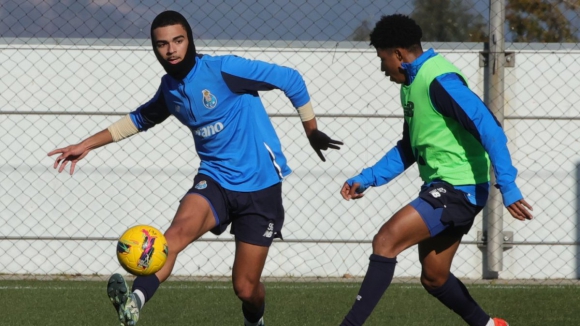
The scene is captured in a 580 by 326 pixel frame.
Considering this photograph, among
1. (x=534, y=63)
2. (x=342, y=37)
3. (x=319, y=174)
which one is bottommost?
(x=319, y=174)

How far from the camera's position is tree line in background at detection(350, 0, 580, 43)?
911 centimetres

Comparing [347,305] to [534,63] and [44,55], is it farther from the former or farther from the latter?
[44,55]

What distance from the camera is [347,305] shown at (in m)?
7.07

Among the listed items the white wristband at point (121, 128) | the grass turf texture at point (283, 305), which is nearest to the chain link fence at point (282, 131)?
the grass turf texture at point (283, 305)

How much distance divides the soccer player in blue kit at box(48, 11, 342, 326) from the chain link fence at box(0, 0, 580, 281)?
373 cm

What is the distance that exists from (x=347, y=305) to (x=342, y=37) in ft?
10.2

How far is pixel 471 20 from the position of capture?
9.11 metres

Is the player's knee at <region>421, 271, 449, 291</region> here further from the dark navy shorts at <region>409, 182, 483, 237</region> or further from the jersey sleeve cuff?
the jersey sleeve cuff

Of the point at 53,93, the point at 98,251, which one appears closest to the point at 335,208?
the point at 98,251

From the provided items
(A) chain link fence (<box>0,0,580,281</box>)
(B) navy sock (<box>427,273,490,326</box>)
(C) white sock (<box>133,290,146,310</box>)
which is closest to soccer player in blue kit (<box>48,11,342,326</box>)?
(C) white sock (<box>133,290,146,310</box>)

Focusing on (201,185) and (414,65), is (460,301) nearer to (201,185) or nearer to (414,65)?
(414,65)

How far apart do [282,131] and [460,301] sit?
430 centimetres

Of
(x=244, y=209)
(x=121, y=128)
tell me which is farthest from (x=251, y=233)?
(x=121, y=128)

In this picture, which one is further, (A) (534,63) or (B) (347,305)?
(A) (534,63)
